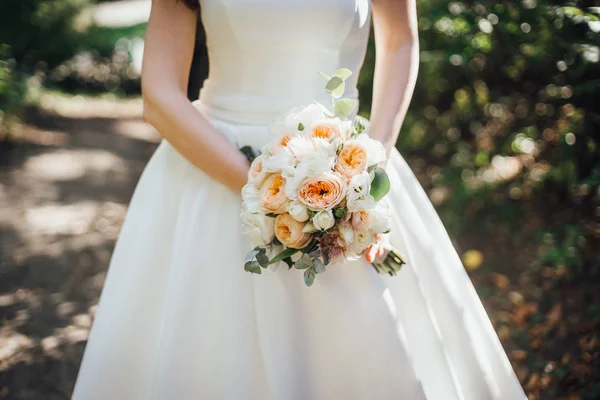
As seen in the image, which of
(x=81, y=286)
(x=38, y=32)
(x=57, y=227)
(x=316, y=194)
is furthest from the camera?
(x=38, y=32)

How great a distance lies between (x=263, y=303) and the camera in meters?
1.89

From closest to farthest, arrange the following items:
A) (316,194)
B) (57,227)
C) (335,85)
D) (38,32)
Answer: (316,194) < (335,85) < (57,227) < (38,32)

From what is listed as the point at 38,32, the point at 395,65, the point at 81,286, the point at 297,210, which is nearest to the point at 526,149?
the point at 395,65

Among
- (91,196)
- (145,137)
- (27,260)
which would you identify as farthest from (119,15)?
(27,260)

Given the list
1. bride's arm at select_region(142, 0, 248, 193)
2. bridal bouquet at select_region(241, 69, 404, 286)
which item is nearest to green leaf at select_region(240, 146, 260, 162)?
bride's arm at select_region(142, 0, 248, 193)

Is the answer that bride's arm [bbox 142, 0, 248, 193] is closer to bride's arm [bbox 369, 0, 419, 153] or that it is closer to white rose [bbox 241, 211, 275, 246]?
white rose [bbox 241, 211, 275, 246]

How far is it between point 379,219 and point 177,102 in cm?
70

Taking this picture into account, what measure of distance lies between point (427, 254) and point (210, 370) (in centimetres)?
79

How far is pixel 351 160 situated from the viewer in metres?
1.63

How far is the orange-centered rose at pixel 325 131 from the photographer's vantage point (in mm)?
1661

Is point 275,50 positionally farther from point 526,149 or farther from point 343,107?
point 526,149

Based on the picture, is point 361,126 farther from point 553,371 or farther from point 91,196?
point 91,196

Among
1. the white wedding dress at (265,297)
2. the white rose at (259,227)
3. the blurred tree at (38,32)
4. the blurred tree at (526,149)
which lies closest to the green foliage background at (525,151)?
the blurred tree at (526,149)

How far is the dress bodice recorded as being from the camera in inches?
74.5
